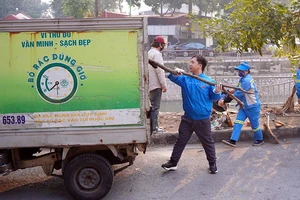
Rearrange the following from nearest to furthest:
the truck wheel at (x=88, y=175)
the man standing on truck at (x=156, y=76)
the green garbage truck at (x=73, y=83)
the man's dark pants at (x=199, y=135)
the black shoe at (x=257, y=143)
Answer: the green garbage truck at (x=73, y=83) → the truck wheel at (x=88, y=175) → the man's dark pants at (x=199, y=135) → the man standing on truck at (x=156, y=76) → the black shoe at (x=257, y=143)

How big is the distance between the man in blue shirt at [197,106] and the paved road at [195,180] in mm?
303

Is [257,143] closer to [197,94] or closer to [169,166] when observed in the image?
[169,166]

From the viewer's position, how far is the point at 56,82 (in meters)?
4.36

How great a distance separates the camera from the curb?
7266mm

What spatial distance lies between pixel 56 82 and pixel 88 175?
1172mm

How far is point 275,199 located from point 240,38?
13.0ft

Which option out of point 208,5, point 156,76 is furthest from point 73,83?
point 208,5

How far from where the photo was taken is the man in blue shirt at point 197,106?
17.2ft

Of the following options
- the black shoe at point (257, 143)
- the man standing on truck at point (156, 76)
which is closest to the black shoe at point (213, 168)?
the man standing on truck at point (156, 76)

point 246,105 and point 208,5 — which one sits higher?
point 208,5

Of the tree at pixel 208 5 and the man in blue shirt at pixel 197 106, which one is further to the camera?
the tree at pixel 208 5

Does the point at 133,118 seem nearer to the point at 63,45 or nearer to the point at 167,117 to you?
the point at 63,45

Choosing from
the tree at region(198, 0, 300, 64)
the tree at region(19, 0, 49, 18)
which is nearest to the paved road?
the tree at region(198, 0, 300, 64)

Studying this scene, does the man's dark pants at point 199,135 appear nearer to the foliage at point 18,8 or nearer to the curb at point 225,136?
the curb at point 225,136
